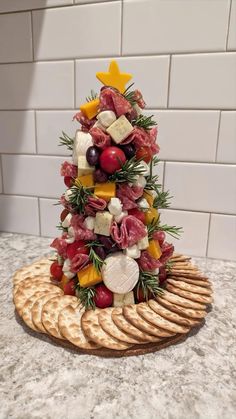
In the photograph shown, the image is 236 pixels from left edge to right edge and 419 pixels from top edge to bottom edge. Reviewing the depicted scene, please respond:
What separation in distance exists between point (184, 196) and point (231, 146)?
14cm

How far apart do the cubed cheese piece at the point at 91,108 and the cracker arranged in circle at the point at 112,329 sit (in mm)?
284

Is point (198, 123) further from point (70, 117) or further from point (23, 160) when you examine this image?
point (23, 160)

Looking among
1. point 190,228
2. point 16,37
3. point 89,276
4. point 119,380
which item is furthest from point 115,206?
point 16,37

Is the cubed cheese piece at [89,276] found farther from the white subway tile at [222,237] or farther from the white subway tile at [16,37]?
the white subway tile at [16,37]

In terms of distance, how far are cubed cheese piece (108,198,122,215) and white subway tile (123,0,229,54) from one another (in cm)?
39

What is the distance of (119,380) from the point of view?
0.38m

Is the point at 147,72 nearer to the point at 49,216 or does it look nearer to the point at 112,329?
the point at 49,216

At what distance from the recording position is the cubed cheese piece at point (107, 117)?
445 mm

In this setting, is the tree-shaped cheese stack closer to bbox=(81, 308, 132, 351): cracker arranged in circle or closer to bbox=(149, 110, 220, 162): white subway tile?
bbox=(81, 308, 132, 351): cracker arranged in circle

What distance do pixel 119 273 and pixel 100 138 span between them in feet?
0.63

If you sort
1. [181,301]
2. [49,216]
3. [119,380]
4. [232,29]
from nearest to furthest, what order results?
[119,380]
[181,301]
[232,29]
[49,216]

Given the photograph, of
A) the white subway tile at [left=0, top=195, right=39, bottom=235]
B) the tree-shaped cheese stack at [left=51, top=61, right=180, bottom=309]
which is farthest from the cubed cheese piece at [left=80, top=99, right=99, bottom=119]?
the white subway tile at [left=0, top=195, right=39, bottom=235]

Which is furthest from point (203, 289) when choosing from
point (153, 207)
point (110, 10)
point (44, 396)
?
point (110, 10)

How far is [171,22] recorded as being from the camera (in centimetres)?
64
